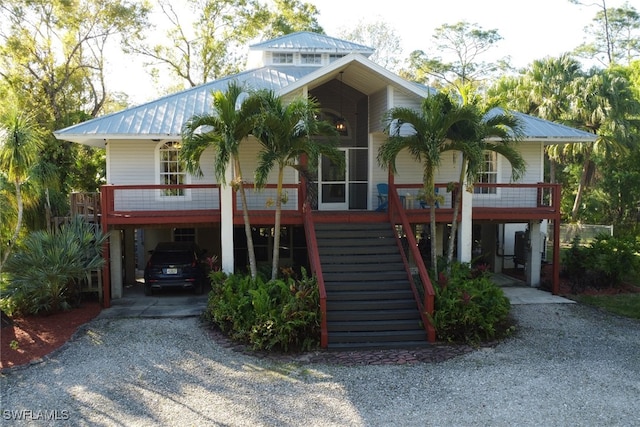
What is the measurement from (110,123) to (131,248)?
4780 mm

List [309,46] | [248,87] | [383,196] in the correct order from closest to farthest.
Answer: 1. [248,87]
2. [383,196]
3. [309,46]

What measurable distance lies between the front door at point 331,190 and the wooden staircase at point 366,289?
236 cm

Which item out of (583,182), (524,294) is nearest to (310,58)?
(524,294)

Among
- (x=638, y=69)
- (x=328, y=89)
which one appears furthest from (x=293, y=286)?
(x=638, y=69)

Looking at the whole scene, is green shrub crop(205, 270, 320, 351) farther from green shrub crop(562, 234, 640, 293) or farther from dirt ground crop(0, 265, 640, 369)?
green shrub crop(562, 234, 640, 293)

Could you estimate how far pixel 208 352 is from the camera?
33.7 feet

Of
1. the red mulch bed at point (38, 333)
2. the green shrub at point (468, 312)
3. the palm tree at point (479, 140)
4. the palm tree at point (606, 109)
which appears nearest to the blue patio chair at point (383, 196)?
the palm tree at point (479, 140)

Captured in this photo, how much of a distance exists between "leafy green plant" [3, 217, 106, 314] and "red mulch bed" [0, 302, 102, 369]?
34 centimetres

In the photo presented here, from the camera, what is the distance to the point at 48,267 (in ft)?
39.5

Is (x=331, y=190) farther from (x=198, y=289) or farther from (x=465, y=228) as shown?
(x=198, y=289)

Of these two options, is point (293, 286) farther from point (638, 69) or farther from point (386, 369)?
point (638, 69)

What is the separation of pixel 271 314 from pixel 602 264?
10482 mm

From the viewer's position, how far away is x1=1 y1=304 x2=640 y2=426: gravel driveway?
759 cm

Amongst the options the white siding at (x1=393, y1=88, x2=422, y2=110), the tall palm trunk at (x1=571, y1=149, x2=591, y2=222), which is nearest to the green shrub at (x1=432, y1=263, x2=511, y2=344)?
the white siding at (x1=393, y1=88, x2=422, y2=110)
